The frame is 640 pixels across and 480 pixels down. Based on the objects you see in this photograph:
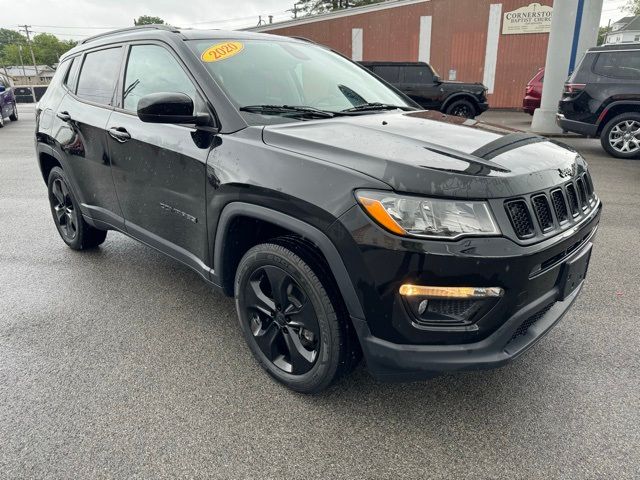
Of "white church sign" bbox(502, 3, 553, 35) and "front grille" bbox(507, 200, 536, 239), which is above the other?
"white church sign" bbox(502, 3, 553, 35)

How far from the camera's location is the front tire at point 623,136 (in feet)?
28.4

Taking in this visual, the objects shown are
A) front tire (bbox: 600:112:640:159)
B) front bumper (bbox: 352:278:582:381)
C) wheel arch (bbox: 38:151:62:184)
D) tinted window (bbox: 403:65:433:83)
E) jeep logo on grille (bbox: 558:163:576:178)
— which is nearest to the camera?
front bumper (bbox: 352:278:582:381)

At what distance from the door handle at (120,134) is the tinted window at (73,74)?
3.82ft

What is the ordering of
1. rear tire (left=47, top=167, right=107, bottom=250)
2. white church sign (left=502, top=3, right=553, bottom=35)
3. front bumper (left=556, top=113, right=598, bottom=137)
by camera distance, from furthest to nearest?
white church sign (left=502, top=3, right=553, bottom=35) → front bumper (left=556, top=113, right=598, bottom=137) → rear tire (left=47, top=167, right=107, bottom=250)

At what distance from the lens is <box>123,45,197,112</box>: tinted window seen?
9.11 feet

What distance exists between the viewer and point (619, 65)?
8664mm

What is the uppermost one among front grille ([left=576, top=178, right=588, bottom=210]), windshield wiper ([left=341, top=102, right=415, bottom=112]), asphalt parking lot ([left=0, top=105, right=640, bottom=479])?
windshield wiper ([left=341, top=102, right=415, bottom=112])

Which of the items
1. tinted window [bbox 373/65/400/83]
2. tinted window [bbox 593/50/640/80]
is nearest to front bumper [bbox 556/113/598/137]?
tinted window [bbox 593/50/640/80]

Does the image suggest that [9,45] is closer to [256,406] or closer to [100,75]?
[100,75]

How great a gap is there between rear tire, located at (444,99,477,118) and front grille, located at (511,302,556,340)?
43.5 ft

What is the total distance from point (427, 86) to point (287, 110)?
12.8 metres

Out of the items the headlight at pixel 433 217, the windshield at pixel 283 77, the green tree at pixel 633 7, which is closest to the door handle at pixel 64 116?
the windshield at pixel 283 77

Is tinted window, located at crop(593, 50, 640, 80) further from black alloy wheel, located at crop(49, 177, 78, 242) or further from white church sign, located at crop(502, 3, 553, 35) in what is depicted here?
white church sign, located at crop(502, 3, 553, 35)

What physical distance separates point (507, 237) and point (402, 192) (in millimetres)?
430
